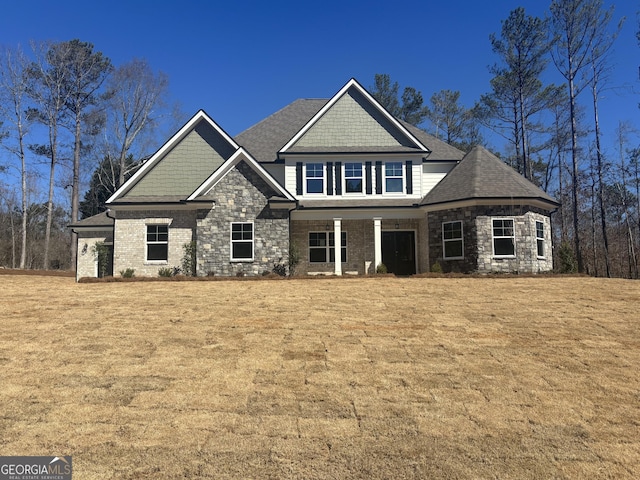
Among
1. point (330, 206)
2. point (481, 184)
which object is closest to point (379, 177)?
point (330, 206)

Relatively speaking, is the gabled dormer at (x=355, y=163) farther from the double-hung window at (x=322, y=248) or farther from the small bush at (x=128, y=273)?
the small bush at (x=128, y=273)

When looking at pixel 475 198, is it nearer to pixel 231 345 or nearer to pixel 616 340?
pixel 616 340

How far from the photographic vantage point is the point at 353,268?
19.8 metres

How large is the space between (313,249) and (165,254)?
637 centimetres

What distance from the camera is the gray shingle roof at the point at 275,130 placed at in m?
21.2

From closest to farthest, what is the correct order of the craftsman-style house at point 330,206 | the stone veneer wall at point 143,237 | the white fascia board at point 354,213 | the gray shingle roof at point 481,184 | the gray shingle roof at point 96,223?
the gray shingle roof at point 481,184, the craftsman-style house at point 330,206, the stone veneer wall at point 143,237, the white fascia board at point 354,213, the gray shingle roof at point 96,223

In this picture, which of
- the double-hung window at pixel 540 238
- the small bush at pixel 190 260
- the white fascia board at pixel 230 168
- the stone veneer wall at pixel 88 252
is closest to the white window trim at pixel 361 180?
the white fascia board at pixel 230 168

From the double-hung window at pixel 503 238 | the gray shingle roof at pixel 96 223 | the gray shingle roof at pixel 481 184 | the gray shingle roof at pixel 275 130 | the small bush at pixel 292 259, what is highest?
the gray shingle roof at pixel 275 130

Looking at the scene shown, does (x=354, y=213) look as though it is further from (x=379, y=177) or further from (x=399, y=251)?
(x=399, y=251)

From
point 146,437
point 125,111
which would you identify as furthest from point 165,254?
point 125,111

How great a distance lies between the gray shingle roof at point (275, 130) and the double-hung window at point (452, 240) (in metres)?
8.49

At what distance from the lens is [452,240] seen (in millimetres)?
17359

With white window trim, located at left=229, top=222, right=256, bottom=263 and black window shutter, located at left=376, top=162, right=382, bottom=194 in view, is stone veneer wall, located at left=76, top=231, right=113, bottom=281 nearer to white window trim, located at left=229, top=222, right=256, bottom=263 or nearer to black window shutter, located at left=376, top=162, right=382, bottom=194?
white window trim, located at left=229, top=222, right=256, bottom=263

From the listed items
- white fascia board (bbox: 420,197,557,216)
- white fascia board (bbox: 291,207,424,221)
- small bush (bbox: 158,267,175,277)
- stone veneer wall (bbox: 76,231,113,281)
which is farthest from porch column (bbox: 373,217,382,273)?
stone veneer wall (bbox: 76,231,113,281)
